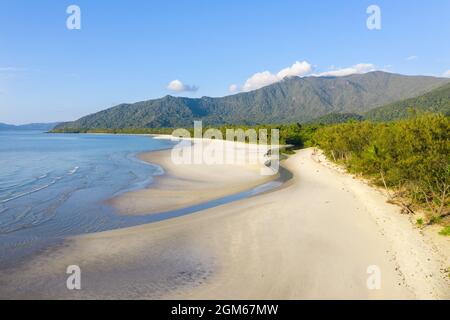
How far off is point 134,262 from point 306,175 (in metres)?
31.0

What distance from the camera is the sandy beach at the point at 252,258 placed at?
12.9 meters

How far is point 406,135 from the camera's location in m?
21.4

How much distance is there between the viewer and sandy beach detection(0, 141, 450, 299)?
12922mm

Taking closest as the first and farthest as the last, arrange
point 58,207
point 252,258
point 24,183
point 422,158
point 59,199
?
1. point 252,258
2. point 422,158
3. point 58,207
4. point 59,199
5. point 24,183

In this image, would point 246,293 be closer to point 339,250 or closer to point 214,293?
point 214,293

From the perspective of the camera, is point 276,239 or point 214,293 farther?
point 276,239

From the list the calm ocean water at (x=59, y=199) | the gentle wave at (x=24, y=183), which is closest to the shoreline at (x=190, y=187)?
the calm ocean water at (x=59, y=199)

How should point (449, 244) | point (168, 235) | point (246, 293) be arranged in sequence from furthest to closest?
point (168, 235) < point (449, 244) < point (246, 293)

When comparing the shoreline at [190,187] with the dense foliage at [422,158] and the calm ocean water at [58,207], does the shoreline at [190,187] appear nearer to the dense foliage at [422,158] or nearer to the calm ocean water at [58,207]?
the calm ocean water at [58,207]

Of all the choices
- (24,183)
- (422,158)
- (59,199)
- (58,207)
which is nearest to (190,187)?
(59,199)

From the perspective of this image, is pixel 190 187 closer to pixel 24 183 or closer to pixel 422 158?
pixel 24 183

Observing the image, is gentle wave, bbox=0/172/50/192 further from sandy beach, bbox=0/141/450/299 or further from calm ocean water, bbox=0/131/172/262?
sandy beach, bbox=0/141/450/299

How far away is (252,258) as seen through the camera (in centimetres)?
1602
